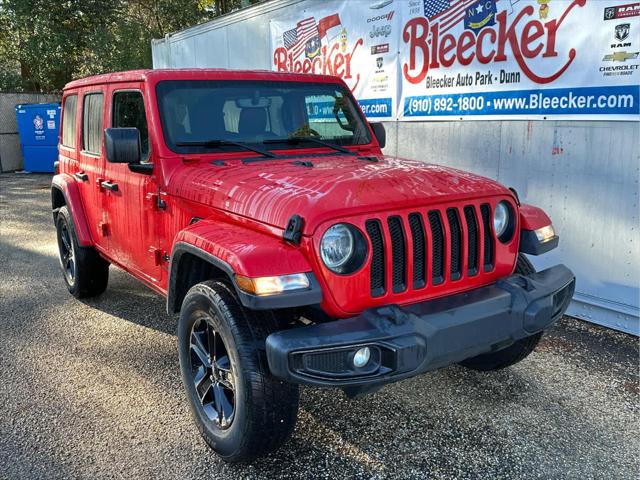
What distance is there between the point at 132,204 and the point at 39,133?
41.1 ft

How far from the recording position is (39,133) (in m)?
14.6

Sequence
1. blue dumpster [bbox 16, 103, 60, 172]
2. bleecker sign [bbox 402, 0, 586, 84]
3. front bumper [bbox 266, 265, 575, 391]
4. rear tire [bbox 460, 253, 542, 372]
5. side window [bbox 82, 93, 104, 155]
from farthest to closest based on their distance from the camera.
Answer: blue dumpster [bbox 16, 103, 60, 172] < bleecker sign [bbox 402, 0, 586, 84] < side window [bbox 82, 93, 104, 155] < rear tire [bbox 460, 253, 542, 372] < front bumper [bbox 266, 265, 575, 391]

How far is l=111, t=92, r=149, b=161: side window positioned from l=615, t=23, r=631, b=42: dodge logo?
3.35 metres

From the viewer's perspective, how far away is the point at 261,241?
2.58 meters

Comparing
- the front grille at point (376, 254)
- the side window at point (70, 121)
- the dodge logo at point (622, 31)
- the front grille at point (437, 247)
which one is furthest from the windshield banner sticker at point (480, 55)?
the side window at point (70, 121)

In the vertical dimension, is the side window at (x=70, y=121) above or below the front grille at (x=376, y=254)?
above

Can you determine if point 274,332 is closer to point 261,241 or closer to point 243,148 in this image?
point 261,241

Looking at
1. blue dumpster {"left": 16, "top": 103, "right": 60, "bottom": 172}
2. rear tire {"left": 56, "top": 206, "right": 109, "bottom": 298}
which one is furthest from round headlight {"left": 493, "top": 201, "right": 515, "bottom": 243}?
blue dumpster {"left": 16, "top": 103, "right": 60, "bottom": 172}

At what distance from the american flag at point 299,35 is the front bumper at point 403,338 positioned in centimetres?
523

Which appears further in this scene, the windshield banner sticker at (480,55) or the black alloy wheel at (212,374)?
the windshield banner sticker at (480,55)

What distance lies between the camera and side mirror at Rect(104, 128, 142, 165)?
3.29m

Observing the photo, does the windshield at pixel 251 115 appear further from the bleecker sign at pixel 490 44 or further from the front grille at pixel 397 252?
the bleecker sign at pixel 490 44

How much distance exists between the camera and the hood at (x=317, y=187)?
8.34 feet

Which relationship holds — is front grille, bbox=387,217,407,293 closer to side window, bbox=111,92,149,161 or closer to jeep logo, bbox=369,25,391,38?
side window, bbox=111,92,149,161
